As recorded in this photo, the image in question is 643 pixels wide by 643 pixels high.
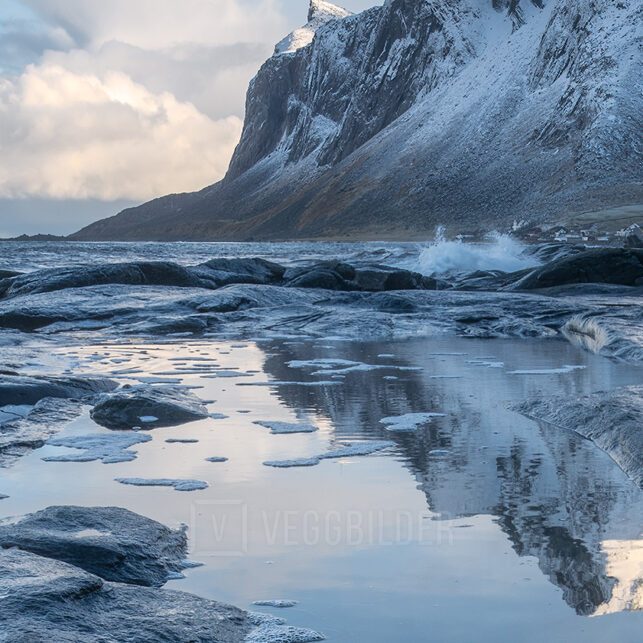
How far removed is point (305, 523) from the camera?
3.99 meters

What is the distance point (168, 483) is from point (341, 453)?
1.08m

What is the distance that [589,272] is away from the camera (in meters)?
21.8

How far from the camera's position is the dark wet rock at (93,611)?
255 cm

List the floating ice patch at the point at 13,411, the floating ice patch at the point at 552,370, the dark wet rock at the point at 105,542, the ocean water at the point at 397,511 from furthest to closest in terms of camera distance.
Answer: the floating ice patch at the point at 552,370
the floating ice patch at the point at 13,411
the dark wet rock at the point at 105,542
the ocean water at the point at 397,511

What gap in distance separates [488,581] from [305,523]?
0.96 m

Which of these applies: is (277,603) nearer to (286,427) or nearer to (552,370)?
(286,427)

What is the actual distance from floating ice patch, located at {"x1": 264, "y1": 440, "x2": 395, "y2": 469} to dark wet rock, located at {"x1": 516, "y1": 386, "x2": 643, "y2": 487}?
1192 mm

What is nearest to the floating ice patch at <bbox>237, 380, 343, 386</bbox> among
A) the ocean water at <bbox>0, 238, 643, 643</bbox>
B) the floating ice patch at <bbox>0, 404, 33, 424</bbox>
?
the ocean water at <bbox>0, 238, 643, 643</bbox>

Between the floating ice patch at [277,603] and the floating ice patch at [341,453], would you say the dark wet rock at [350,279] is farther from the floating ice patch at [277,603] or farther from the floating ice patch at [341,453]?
the floating ice patch at [277,603]

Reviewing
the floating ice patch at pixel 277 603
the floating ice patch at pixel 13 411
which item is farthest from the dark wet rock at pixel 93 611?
the floating ice patch at pixel 13 411

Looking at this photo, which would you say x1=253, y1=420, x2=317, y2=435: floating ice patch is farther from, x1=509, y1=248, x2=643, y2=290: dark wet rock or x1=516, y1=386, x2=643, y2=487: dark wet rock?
x1=509, y1=248, x2=643, y2=290: dark wet rock

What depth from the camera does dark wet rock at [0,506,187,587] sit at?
336 centimetres

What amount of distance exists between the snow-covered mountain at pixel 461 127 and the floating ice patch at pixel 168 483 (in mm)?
89948

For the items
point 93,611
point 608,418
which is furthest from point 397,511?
point 608,418
